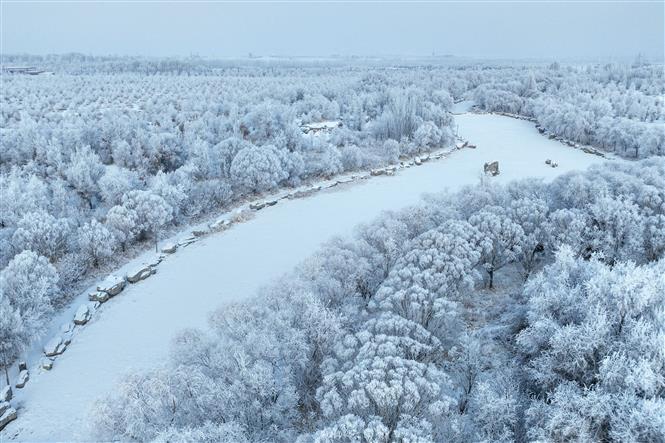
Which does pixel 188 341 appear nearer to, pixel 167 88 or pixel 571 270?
pixel 571 270

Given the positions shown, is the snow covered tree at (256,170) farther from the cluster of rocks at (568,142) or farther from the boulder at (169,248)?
the cluster of rocks at (568,142)

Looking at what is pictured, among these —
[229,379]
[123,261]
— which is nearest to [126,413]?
[229,379]

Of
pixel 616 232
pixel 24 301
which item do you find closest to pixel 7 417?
pixel 24 301

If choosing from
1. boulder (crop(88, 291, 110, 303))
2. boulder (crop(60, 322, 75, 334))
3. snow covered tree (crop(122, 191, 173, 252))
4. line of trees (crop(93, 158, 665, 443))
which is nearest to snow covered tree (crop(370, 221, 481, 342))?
line of trees (crop(93, 158, 665, 443))

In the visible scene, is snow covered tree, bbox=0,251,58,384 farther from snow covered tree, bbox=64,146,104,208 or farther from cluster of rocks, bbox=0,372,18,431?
snow covered tree, bbox=64,146,104,208

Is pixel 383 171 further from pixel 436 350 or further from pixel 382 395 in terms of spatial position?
pixel 382 395

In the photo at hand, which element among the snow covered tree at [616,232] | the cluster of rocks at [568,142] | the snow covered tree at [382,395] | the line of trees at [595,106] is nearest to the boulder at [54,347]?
the snow covered tree at [382,395]
